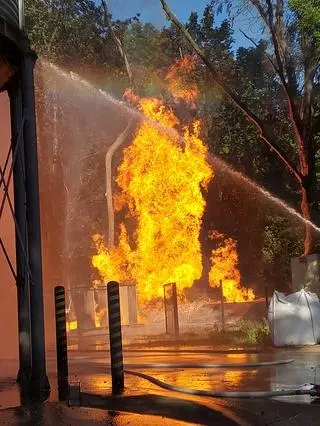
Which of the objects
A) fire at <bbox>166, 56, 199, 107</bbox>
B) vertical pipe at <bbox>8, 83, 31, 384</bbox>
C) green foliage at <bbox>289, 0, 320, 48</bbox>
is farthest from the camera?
fire at <bbox>166, 56, 199, 107</bbox>

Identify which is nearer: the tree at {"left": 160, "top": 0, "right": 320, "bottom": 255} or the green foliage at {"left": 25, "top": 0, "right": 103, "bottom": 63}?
the tree at {"left": 160, "top": 0, "right": 320, "bottom": 255}

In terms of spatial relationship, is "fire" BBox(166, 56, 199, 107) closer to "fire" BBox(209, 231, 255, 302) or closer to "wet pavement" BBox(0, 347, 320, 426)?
"fire" BBox(209, 231, 255, 302)

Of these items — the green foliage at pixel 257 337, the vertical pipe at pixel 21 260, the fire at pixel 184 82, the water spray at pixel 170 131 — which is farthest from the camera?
the fire at pixel 184 82

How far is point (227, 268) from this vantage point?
30969 millimetres

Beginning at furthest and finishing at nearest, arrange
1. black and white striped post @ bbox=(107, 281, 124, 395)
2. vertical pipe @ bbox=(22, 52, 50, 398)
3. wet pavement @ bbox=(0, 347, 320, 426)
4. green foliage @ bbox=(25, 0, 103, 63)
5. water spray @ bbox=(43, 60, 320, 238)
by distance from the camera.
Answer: green foliage @ bbox=(25, 0, 103, 63)
water spray @ bbox=(43, 60, 320, 238)
black and white striped post @ bbox=(107, 281, 124, 395)
vertical pipe @ bbox=(22, 52, 50, 398)
wet pavement @ bbox=(0, 347, 320, 426)

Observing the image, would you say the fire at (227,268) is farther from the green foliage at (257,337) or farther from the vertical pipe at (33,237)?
the vertical pipe at (33,237)

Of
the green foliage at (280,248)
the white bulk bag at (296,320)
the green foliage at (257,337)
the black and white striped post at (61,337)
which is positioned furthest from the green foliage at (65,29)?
the black and white striped post at (61,337)

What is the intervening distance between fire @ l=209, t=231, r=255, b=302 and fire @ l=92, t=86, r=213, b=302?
→ 1835 millimetres

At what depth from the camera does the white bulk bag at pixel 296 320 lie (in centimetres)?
1210

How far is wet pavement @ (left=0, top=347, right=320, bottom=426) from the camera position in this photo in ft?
18.7

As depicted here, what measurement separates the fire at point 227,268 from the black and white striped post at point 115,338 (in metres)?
21.9

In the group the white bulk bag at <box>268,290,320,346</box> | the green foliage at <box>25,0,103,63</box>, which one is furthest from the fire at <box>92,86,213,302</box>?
the white bulk bag at <box>268,290,320,346</box>

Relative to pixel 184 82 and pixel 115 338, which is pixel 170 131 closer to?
pixel 184 82

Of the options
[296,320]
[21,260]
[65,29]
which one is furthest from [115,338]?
[65,29]
